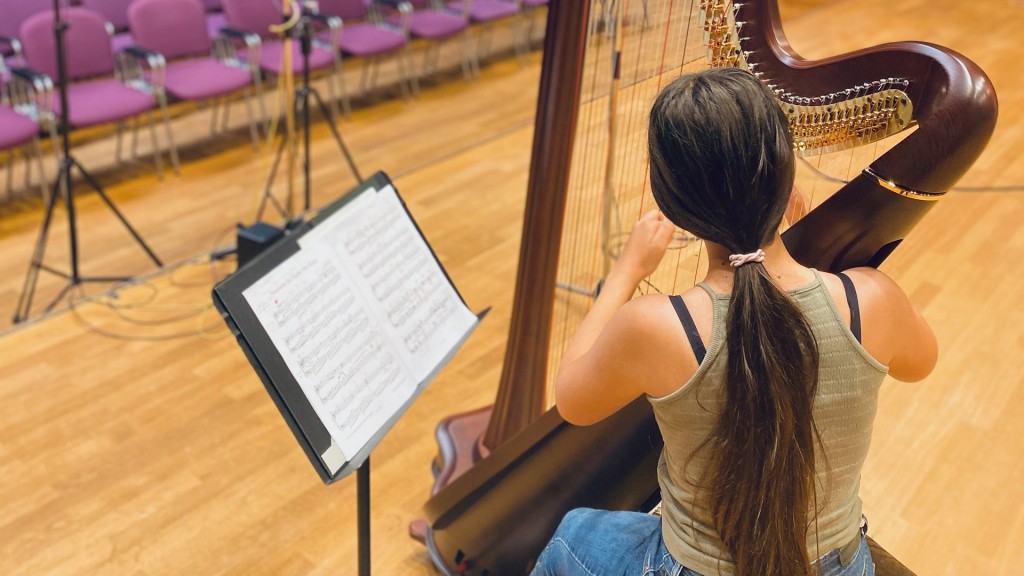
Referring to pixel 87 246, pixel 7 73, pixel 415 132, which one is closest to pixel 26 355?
pixel 87 246

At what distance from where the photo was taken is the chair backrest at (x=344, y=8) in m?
4.83

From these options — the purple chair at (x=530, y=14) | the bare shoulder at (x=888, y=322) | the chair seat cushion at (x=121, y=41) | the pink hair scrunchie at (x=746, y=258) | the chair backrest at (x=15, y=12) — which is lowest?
the purple chair at (x=530, y=14)

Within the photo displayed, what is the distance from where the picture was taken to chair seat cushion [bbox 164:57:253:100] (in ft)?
13.5

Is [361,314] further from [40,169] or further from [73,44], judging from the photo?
[73,44]

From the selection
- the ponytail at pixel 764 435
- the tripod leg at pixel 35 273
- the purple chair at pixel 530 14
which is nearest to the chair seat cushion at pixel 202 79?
the tripod leg at pixel 35 273

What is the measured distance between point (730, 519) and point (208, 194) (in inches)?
132

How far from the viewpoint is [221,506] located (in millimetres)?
2250

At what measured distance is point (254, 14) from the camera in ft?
15.1

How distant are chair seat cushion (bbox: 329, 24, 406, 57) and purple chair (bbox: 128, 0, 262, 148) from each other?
21.6 inches

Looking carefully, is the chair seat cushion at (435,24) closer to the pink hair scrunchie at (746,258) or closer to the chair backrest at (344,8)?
the chair backrest at (344,8)

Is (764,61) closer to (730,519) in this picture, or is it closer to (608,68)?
(730,519)

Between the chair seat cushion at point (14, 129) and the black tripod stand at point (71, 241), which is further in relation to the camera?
the chair seat cushion at point (14, 129)

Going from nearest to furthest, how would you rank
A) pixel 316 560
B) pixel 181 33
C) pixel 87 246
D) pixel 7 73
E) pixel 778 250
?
pixel 778 250, pixel 316 560, pixel 87 246, pixel 7 73, pixel 181 33

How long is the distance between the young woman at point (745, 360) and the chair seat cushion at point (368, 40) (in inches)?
150
